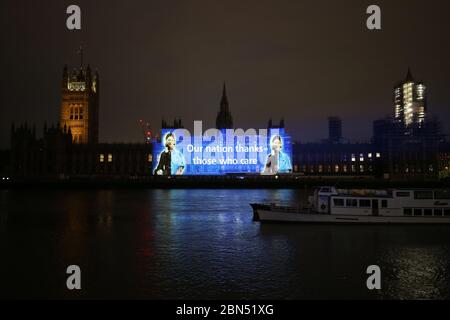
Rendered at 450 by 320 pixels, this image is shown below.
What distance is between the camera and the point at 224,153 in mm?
120000

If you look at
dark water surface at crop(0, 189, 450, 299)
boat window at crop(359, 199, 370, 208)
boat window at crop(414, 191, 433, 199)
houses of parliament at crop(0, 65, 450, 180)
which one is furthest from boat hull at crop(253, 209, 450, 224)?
houses of parliament at crop(0, 65, 450, 180)

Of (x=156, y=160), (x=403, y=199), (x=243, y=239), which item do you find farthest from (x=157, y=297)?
(x=156, y=160)

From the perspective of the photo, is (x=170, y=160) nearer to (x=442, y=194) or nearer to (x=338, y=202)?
(x=338, y=202)

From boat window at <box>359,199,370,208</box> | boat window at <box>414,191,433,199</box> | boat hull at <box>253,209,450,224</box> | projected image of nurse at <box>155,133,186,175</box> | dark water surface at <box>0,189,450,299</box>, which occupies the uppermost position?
projected image of nurse at <box>155,133,186,175</box>

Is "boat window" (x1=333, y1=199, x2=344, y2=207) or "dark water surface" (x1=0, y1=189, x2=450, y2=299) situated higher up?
"boat window" (x1=333, y1=199, x2=344, y2=207)

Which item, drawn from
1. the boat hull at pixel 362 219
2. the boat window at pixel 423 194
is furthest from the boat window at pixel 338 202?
the boat window at pixel 423 194

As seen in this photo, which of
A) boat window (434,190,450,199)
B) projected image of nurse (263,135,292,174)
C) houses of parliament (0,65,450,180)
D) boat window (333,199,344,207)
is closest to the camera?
boat window (434,190,450,199)

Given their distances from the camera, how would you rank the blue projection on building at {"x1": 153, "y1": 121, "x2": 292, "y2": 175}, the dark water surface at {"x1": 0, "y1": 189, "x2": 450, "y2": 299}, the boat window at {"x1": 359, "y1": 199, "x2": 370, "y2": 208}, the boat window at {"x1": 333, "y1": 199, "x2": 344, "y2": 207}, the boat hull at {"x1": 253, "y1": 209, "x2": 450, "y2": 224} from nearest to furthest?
the dark water surface at {"x1": 0, "y1": 189, "x2": 450, "y2": 299}
the boat hull at {"x1": 253, "y1": 209, "x2": 450, "y2": 224}
the boat window at {"x1": 359, "y1": 199, "x2": 370, "y2": 208}
the boat window at {"x1": 333, "y1": 199, "x2": 344, "y2": 207}
the blue projection on building at {"x1": 153, "y1": 121, "x2": 292, "y2": 175}

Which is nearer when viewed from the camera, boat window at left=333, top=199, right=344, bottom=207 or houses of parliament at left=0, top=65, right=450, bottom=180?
boat window at left=333, top=199, right=344, bottom=207

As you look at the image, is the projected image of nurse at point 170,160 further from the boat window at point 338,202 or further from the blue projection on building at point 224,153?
the boat window at point 338,202

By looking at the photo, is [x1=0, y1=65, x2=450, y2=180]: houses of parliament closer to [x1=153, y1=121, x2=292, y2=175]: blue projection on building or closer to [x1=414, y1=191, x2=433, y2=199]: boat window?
[x1=153, y1=121, x2=292, y2=175]: blue projection on building

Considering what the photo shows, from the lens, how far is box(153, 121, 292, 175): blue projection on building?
118500 mm

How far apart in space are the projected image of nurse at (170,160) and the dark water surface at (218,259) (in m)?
77.1
